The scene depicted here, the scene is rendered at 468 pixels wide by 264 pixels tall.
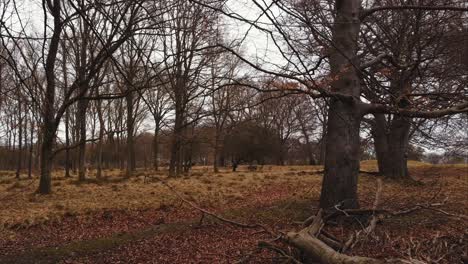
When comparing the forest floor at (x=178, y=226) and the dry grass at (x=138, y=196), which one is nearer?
the forest floor at (x=178, y=226)

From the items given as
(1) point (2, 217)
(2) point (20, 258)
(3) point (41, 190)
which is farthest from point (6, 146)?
(2) point (20, 258)

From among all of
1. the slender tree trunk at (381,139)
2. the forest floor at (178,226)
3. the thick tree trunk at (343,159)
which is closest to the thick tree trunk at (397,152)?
the slender tree trunk at (381,139)

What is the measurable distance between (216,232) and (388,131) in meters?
11.0

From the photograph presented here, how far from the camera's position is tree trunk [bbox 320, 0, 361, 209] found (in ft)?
26.1

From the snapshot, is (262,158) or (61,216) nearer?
(61,216)

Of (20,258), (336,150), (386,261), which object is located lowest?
(20,258)

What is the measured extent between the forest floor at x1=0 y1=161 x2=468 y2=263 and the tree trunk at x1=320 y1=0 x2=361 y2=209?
1.45ft

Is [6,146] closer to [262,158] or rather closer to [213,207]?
[262,158]

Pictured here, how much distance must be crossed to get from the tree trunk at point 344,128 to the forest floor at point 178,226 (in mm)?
443

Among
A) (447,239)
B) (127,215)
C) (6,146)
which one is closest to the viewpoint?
(447,239)

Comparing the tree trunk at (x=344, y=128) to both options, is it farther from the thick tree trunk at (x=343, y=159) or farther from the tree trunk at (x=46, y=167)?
the tree trunk at (x=46, y=167)

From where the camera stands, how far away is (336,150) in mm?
8094

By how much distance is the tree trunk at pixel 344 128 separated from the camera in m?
7.96

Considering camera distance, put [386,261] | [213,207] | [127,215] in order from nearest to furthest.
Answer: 1. [386,261]
2. [127,215]
3. [213,207]
